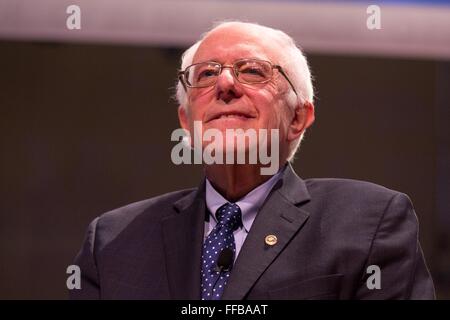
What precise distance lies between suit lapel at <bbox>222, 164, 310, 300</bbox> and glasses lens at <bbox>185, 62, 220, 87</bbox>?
0.31 m

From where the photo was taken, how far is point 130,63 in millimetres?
2342

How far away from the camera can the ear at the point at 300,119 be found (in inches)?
67.9

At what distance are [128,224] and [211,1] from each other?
0.91m

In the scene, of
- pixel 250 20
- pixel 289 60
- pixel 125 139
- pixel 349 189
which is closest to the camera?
pixel 349 189

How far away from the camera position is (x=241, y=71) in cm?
160

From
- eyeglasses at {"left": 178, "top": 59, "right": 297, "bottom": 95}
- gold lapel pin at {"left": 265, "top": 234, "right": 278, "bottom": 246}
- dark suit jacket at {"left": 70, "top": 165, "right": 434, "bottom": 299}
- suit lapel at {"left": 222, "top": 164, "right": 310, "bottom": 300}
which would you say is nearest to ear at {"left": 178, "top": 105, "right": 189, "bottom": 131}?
eyeglasses at {"left": 178, "top": 59, "right": 297, "bottom": 95}

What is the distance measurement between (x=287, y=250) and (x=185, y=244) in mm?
251

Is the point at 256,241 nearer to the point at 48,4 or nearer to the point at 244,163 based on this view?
the point at 244,163

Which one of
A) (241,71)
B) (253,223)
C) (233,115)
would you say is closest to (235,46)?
(241,71)

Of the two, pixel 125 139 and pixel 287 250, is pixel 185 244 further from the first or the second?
pixel 125 139

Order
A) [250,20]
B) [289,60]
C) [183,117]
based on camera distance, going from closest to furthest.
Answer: [289,60] < [183,117] < [250,20]

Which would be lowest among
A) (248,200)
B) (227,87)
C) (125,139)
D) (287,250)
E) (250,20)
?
(287,250)

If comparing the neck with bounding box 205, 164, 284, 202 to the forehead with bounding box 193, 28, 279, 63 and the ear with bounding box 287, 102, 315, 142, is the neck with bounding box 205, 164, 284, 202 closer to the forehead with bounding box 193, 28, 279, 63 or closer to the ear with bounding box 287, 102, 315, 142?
the ear with bounding box 287, 102, 315, 142
